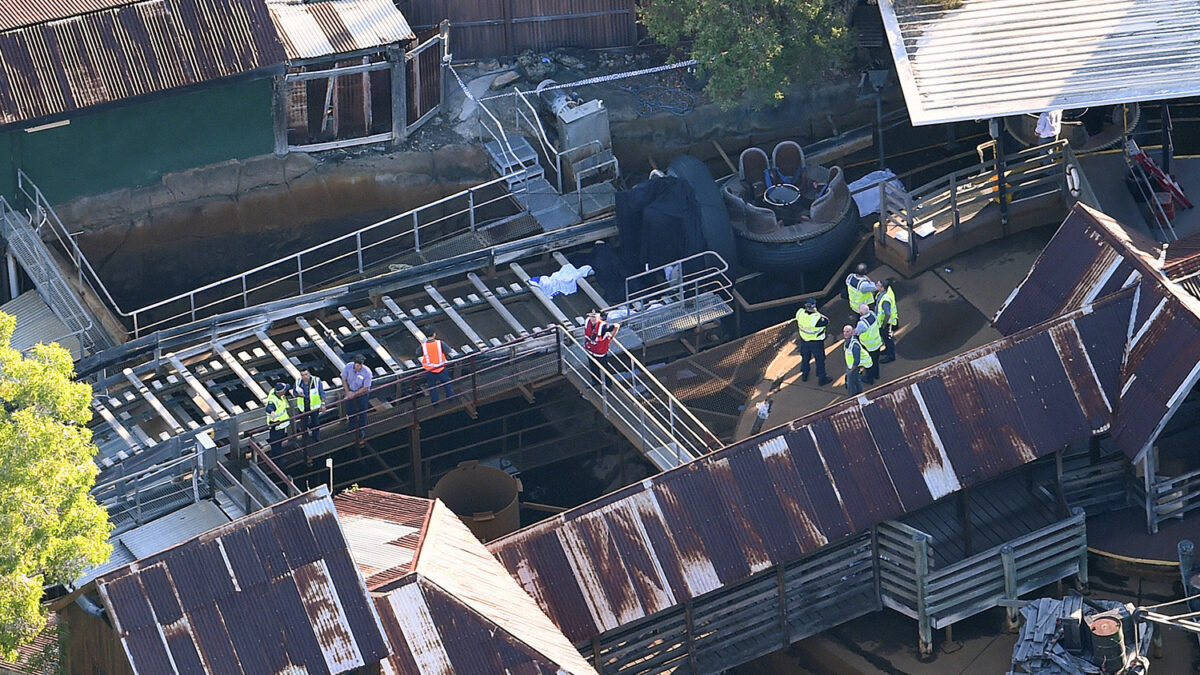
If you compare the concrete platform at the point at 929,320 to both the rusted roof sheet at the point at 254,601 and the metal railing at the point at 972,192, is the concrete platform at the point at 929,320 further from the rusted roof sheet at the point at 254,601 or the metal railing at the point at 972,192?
the rusted roof sheet at the point at 254,601

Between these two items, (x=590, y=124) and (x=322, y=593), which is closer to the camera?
(x=322, y=593)

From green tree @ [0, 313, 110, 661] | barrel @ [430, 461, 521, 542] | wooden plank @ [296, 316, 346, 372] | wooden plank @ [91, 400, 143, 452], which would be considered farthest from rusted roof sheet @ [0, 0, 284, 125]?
green tree @ [0, 313, 110, 661]

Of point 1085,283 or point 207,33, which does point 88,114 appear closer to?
point 207,33

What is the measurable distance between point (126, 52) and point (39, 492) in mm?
13288

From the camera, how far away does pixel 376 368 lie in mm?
48375

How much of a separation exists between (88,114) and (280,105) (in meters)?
3.74

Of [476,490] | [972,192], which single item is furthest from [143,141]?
[972,192]

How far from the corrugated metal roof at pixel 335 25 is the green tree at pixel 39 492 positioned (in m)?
12.8

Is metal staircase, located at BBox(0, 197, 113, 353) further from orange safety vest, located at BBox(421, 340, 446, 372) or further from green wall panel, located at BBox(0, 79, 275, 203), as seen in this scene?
orange safety vest, located at BBox(421, 340, 446, 372)

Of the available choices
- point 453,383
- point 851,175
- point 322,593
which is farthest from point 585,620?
point 851,175

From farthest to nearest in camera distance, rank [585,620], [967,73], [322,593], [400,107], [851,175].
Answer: [851,175]
[400,107]
[967,73]
[585,620]
[322,593]

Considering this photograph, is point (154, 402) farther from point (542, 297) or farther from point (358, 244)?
point (542, 297)

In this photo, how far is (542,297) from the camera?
49625 mm

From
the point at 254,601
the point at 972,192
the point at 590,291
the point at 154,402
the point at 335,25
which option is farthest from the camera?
the point at 972,192
